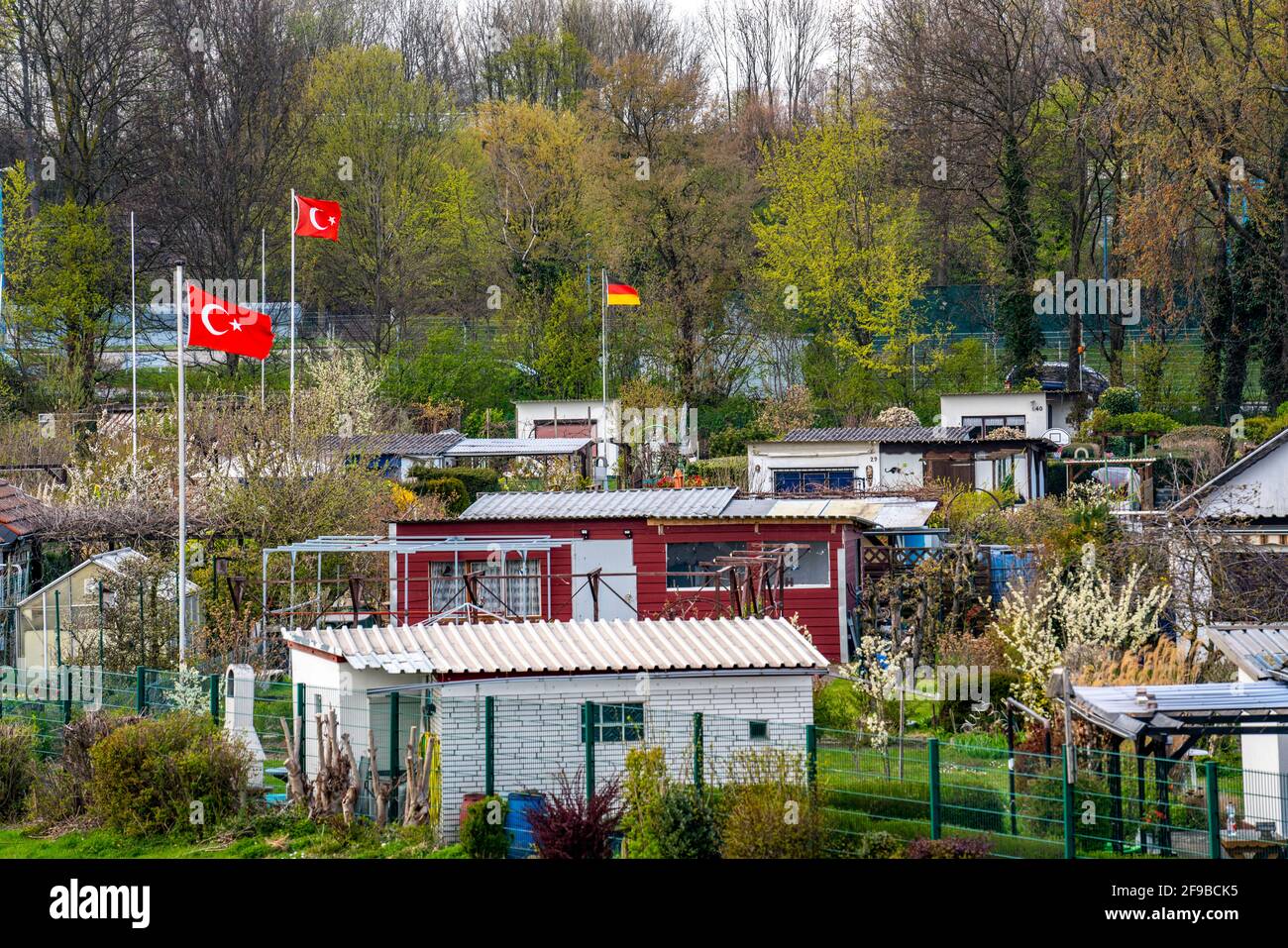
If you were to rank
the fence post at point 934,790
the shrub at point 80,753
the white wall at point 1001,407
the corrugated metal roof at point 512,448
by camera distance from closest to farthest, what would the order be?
the fence post at point 934,790
the shrub at point 80,753
the corrugated metal roof at point 512,448
the white wall at point 1001,407

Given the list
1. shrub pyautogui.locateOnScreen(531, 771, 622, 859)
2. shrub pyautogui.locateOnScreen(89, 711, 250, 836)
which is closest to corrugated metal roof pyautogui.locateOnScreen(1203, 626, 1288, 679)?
shrub pyautogui.locateOnScreen(531, 771, 622, 859)

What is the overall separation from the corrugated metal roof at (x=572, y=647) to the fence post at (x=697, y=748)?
1658 millimetres

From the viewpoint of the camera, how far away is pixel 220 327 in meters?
25.8

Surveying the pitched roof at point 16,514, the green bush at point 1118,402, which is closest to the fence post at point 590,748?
the pitched roof at point 16,514

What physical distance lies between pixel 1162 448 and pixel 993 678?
24405 mm

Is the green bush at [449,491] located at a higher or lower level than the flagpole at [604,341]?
lower

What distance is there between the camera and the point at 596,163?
188 feet

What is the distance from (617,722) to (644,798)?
1.53 metres

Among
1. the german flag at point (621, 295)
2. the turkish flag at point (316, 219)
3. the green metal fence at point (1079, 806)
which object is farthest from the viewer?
the german flag at point (621, 295)

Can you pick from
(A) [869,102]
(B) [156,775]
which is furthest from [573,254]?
(B) [156,775]

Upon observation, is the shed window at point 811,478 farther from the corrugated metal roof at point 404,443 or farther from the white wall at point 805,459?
the corrugated metal roof at point 404,443

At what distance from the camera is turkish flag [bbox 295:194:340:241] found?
3781 centimetres

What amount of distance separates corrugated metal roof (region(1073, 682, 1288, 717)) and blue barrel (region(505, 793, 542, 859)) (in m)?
5.44

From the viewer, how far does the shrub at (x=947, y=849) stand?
45.8ft
